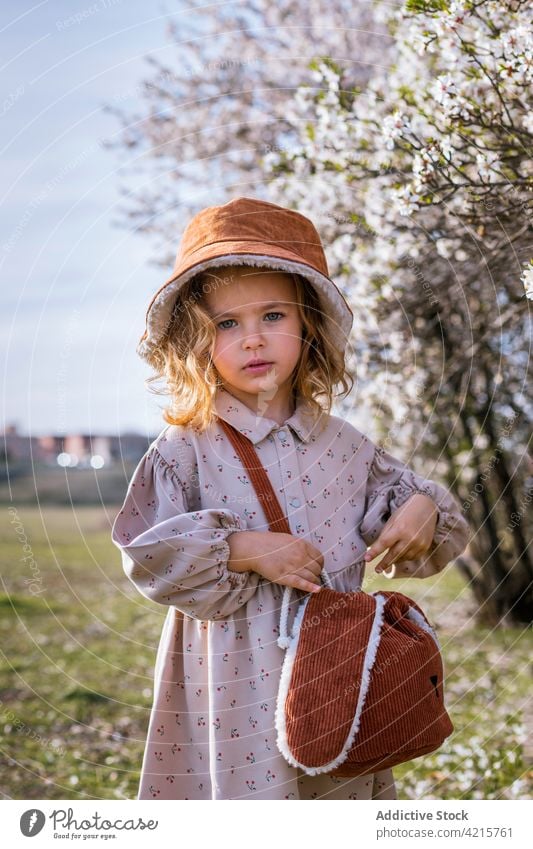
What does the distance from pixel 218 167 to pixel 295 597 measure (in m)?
4.76

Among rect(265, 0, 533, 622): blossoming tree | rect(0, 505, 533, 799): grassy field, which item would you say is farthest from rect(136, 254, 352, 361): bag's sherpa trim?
rect(0, 505, 533, 799): grassy field

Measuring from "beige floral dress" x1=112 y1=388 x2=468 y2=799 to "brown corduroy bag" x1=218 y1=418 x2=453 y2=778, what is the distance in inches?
4.6

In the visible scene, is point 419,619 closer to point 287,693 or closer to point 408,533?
point 408,533

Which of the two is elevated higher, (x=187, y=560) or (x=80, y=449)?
(x=80, y=449)

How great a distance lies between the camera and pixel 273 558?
208 cm

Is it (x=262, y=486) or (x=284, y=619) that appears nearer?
(x=284, y=619)

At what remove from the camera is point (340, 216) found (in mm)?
3998

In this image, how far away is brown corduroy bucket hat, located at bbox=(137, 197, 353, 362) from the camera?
2219mm

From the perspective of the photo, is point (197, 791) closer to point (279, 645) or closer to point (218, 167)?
point (279, 645)

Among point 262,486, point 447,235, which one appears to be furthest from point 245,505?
point 447,235
